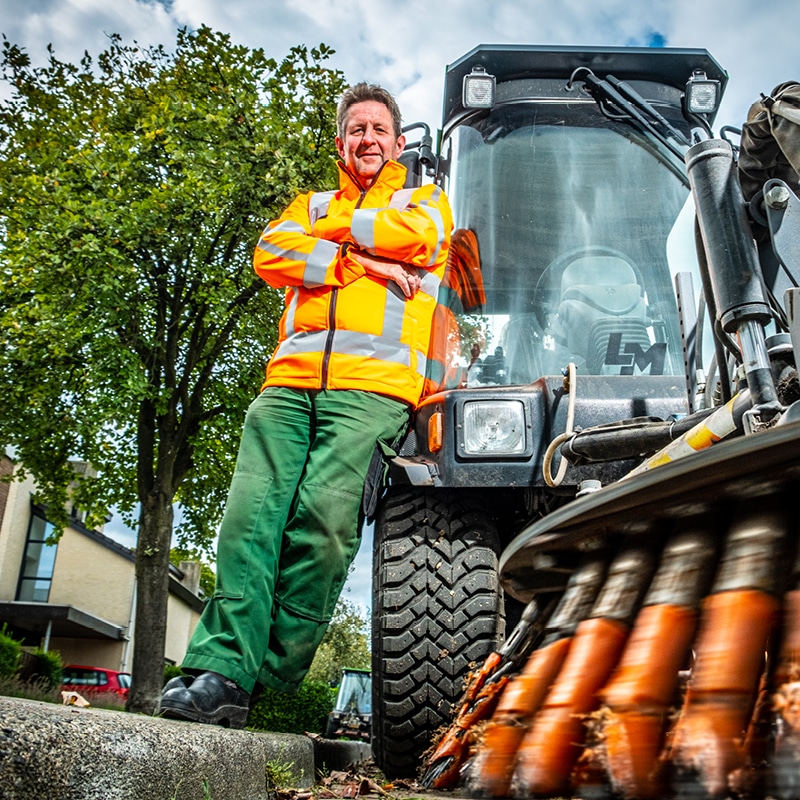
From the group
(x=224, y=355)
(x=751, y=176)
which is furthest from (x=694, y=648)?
(x=224, y=355)

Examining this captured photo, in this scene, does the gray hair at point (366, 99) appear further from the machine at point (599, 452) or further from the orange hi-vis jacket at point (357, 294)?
the machine at point (599, 452)

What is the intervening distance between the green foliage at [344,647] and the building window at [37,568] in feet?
38.0

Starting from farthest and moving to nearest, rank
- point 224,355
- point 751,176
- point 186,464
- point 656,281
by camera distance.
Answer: point 224,355, point 186,464, point 656,281, point 751,176

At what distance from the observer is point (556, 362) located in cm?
376

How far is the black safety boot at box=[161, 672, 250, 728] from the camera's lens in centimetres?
251

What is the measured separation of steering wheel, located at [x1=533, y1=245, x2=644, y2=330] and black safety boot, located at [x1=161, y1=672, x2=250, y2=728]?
206cm

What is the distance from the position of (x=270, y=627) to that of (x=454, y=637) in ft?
2.14

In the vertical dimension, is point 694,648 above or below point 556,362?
below

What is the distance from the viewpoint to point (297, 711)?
62.6 ft

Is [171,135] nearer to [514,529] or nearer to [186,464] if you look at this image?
[186,464]

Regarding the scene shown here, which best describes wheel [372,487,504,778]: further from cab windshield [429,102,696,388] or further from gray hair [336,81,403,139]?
gray hair [336,81,403,139]

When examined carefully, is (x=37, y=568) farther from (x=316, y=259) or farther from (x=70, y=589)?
(x=316, y=259)

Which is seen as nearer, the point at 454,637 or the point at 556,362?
the point at 454,637

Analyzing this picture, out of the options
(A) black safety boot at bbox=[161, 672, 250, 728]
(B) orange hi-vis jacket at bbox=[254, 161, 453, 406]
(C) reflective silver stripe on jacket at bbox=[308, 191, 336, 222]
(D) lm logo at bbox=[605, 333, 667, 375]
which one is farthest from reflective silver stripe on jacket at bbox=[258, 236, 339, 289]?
(A) black safety boot at bbox=[161, 672, 250, 728]
